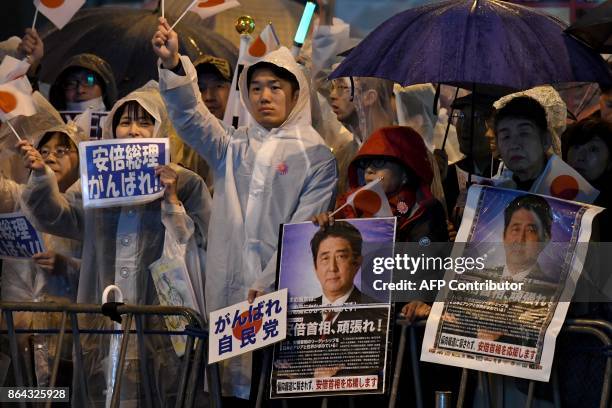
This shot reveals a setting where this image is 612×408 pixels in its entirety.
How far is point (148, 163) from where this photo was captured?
7.37 meters

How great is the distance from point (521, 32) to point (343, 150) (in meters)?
1.62

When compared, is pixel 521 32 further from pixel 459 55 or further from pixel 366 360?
pixel 366 360

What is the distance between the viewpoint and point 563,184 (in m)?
6.50

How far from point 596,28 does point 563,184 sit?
34.2 inches

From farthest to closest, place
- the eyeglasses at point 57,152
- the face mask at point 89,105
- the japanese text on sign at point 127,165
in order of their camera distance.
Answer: the face mask at point 89,105 → the eyeglasses at point 57,152 → the japanese text on sign at point 127,165

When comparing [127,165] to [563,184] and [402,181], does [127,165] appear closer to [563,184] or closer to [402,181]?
[402,181]

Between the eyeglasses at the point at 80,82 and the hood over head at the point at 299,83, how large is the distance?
170cm

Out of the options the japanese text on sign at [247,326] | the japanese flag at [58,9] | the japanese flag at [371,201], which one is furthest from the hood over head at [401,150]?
the japanese flag at [58,9]

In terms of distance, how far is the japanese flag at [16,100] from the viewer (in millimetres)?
7824

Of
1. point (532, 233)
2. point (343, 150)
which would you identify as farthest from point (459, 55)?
point (343, 150)

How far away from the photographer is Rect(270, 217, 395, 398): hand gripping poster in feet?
20.4

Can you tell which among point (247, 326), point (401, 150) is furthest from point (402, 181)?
point (247, 326)

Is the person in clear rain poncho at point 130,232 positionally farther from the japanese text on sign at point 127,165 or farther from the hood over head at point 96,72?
the hood over head at point 96,72

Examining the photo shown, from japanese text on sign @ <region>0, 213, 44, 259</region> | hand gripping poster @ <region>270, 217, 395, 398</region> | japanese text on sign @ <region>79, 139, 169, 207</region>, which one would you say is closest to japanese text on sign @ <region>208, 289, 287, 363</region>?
hand gripping poster @ <region>270, 217, 395, 398</region>
